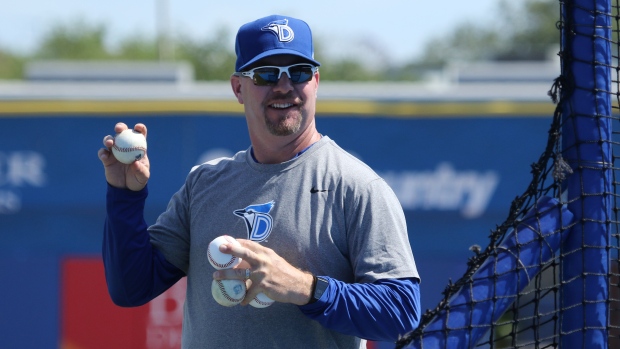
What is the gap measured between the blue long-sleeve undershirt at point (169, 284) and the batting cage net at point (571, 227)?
0.12 m

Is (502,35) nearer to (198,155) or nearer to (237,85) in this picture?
(198,155)

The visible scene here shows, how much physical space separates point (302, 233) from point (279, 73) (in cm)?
49

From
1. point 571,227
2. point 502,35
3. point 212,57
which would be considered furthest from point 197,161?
point 502,35

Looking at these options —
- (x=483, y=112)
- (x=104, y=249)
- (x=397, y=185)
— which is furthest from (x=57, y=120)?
(x=104, y=249)

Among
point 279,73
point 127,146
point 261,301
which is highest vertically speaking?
point 279,73

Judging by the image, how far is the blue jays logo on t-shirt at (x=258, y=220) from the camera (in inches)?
109

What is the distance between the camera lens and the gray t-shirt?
272cm

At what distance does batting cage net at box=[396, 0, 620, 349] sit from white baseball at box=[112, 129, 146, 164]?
0.94 meters

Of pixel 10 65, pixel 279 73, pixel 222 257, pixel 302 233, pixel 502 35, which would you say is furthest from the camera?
pixel 502 35

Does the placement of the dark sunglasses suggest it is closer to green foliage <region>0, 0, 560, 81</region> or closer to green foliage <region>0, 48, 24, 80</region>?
green foliage <region>0, 0, 560, 81</region>

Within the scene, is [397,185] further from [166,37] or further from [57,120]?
[166,37]

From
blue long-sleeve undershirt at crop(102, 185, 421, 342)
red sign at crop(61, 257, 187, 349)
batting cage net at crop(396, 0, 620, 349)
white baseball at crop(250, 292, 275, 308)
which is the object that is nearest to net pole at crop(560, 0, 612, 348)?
batting cage net at crop(396, 0, 620, 349)

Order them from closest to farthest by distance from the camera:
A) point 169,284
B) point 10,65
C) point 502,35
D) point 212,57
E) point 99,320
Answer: point 169,284 < point 99,320 < point 212,57 < point 10,65 < point 502,35

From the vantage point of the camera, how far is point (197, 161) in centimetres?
1199
